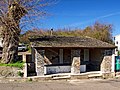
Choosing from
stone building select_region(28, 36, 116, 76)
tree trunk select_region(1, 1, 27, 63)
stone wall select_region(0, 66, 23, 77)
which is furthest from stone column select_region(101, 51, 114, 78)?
tree trunk select_region(1, 1, 27, 63)

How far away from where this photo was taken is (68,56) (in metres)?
20.8

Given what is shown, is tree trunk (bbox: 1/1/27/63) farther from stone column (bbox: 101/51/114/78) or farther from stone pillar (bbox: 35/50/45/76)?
stone column (bbox: 101/51/114/78)

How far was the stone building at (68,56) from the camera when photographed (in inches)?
647

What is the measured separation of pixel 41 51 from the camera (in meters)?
16.4

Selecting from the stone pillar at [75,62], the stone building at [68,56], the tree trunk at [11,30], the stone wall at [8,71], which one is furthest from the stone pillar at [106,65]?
the tree trunk at [11,30]

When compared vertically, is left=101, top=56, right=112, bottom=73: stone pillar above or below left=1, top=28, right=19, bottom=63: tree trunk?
below

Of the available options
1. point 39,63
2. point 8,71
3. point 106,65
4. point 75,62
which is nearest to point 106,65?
point 106,65

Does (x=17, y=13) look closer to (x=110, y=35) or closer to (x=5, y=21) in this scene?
(x=5, y=21)

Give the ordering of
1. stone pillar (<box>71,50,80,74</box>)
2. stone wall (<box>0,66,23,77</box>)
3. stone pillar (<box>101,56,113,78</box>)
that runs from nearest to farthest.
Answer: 1. stone wall (<box>0,66,23,77</box>)
2. stone pillar (<box>71,50,80,74</box>)
3. stone pillar (<box>101,56,113,78</box>)

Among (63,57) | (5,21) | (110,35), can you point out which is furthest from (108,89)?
(110,35)

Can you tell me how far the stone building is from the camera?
647 inches

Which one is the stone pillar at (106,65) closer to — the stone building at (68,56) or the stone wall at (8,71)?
the stone building at (68,56)

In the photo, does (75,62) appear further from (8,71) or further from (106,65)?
(8,71)

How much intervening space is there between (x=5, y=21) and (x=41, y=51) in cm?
397
